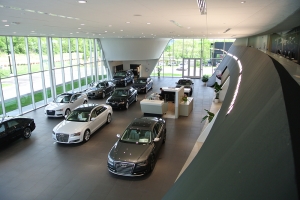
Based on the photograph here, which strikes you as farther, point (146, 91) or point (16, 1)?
point (146, 91)

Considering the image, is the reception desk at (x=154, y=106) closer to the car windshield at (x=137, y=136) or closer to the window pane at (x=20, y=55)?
the car windshield at (x=137, y=136)

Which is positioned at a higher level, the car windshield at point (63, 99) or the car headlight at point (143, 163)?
the car windshield at point (63, 99)

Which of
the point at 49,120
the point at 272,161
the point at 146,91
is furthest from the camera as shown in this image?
the point at 146,91

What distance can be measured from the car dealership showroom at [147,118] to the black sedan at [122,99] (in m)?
0.08

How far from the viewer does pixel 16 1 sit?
15.4 ft

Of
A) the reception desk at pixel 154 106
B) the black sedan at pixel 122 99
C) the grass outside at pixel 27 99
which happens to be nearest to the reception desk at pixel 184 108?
the reception desk at pixel 154 106

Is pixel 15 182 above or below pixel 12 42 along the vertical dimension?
below

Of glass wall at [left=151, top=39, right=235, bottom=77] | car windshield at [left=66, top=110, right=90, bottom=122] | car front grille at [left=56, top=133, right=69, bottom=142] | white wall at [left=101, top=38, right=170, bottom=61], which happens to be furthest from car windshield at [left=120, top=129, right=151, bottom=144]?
glass wall at [left=151, top=39, right=235, bottom=77]

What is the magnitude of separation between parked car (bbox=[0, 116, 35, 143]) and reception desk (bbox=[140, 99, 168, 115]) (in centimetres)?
680

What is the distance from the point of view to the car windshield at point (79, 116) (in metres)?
11.9

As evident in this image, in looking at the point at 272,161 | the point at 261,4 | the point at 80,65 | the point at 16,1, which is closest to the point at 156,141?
the point at 261,4

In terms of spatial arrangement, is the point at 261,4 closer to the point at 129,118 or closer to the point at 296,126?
the point at 296,126

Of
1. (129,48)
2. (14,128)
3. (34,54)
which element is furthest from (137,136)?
(129,48)

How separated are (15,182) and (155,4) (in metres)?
7.44
